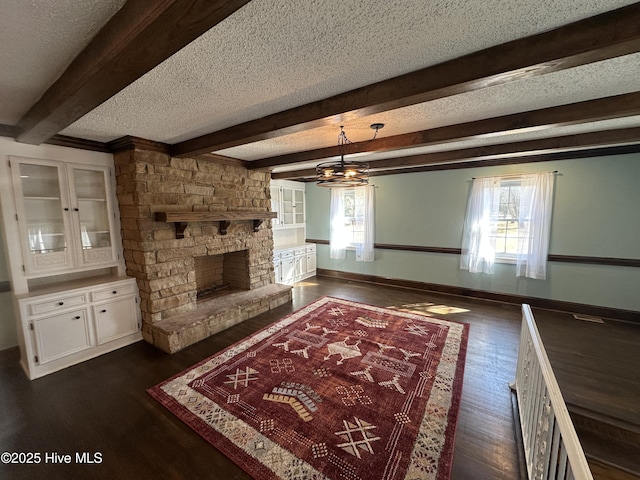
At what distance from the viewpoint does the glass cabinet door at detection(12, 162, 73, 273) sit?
2.60 metres

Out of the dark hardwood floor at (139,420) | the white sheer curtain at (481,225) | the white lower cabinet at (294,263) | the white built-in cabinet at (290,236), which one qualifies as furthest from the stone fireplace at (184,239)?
the white sheer curtain at (481,225)

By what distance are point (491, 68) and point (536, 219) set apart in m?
3.75

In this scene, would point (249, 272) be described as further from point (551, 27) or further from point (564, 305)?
point (564, 305)

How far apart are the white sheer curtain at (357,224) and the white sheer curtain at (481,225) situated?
1.85m

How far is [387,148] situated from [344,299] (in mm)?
2803

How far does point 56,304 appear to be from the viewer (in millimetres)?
2648

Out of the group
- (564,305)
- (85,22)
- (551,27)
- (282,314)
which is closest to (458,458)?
(551,27)

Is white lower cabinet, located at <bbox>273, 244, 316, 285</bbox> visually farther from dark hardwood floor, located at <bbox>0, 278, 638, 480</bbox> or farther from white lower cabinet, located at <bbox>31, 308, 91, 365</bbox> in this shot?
white lower cabinet, located at <bbox>31, 308, 91, 365</bbox>

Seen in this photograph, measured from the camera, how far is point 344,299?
187 inches

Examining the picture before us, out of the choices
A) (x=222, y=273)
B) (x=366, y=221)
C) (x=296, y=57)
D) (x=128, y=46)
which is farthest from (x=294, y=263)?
(x=128, y=46)

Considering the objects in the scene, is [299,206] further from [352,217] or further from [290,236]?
[352,217]

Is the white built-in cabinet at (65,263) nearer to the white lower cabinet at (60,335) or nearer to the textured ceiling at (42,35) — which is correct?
the white lower cabinet at (60,335)

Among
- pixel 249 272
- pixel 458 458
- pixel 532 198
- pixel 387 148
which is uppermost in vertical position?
pixel 387 148

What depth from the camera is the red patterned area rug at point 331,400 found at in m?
1.71
